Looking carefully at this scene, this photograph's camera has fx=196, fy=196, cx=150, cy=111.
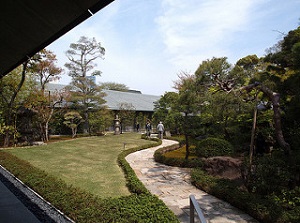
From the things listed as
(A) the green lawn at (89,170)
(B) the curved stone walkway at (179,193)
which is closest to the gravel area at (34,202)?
(A) the green lawn at (89,170)

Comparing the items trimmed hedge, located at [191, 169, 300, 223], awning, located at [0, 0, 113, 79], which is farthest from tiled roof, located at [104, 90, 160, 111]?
awning, located at [0, 0, 113, 79]

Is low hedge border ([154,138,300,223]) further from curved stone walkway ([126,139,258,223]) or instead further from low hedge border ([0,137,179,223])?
low hedge border ([0,137,179,223])

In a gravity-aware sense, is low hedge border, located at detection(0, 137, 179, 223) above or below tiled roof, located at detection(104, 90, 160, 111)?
below

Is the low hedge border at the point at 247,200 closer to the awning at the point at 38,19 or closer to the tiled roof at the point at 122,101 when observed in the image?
the awning at the point at 38,19

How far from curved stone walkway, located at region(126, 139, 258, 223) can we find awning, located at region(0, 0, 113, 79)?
422 centimetres

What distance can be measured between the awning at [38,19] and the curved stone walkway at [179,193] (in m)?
4.22

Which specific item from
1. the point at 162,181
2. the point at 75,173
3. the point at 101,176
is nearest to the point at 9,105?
the point at 75,173

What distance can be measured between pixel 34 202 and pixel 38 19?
439 cm

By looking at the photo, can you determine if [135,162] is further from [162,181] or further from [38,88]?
[38,88]

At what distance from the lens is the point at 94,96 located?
2005cm

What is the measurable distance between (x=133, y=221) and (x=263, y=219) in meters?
2.78

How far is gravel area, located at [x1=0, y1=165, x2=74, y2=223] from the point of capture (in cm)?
405

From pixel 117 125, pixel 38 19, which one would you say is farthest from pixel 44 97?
pixel 38 19

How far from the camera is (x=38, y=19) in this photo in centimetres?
237
